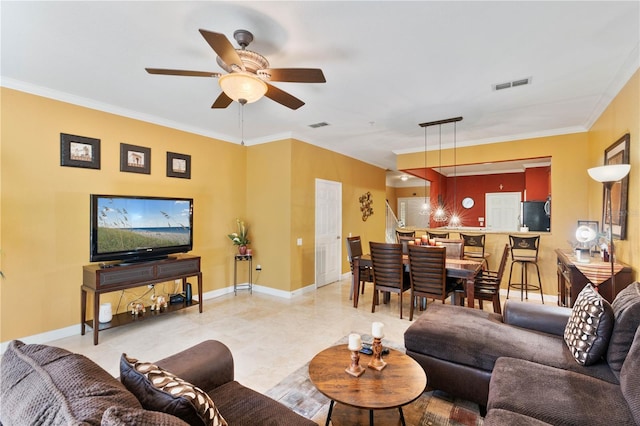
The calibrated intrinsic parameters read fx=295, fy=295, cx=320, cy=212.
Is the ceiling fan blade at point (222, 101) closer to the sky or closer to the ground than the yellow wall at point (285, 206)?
closer to the sky

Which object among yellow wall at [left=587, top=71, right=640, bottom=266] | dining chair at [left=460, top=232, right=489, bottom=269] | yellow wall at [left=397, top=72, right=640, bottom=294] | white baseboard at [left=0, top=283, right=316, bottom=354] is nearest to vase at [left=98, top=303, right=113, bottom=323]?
white baseboard at [left=0, top=283, right=316, bottom=354]

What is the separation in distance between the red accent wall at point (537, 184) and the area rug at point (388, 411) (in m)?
6.87

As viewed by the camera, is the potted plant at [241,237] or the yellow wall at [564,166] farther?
the potted plant at [241,237]

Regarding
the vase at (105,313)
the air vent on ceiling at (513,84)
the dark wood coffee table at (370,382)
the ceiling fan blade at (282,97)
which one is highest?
the air vent on ceiling at (513,84)

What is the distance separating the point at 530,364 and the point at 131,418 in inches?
85.7

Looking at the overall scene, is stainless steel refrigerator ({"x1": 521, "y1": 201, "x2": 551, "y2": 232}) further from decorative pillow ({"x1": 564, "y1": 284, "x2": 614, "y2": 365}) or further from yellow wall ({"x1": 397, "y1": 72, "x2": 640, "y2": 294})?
decorative pillow ({"x1": 564, "y1": 284, "x2": 614, "y2": 365})

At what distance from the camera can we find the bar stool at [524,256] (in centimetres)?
481

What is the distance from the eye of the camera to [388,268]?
13.5 ft

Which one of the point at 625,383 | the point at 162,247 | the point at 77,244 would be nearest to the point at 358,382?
the point at 625,383

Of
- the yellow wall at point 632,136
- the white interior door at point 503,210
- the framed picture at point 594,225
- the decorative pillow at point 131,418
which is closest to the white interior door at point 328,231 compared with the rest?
the framed picture at point 594,225

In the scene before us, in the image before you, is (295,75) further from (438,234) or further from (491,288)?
(438,234)

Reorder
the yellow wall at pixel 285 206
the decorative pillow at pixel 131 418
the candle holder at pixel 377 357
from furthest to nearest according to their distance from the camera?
the yellow wall at pixel 285 206 → the candle holder at pixel 377 357 → the decorative pillow at pixel 131 418

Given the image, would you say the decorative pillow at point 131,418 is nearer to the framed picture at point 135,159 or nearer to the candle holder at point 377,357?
the candle holder at point 377,357

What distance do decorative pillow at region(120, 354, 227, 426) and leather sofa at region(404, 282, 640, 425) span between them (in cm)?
128
